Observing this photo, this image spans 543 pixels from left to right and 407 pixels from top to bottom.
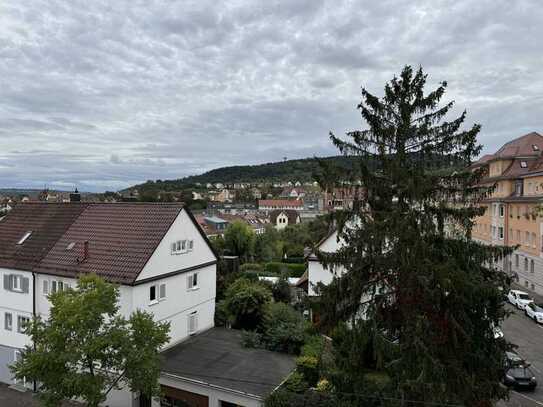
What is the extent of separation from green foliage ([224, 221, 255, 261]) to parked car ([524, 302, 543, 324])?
2924 cm

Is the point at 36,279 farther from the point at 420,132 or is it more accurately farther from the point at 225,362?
the point at 420,132

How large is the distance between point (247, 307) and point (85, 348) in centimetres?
1313

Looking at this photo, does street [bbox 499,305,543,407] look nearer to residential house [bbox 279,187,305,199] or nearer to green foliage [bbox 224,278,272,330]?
green foliage [bbox 224,278,272,330]

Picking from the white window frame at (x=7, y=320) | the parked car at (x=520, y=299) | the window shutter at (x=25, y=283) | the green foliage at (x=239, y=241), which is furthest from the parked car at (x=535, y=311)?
the white window frame at (x=7, y=320)

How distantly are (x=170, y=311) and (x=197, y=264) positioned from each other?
3.41 m

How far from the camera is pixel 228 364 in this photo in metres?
19.1

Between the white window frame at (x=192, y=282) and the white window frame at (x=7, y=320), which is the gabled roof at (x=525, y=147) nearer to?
the white window frame at (x=192, y=282)

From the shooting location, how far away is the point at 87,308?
14.1m

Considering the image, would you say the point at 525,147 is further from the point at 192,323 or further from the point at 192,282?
the point at 192,323

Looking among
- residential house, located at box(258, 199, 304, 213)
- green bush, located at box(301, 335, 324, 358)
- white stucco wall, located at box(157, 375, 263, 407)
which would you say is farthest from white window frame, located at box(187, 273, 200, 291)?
residential house, located at box(258, 199, 304, 213)

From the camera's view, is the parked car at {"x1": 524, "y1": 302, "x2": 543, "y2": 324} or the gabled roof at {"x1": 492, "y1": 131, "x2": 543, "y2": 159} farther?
the gabled roof at {"x1": 492, "y1": 131, "x2": 543, "y2": 159}

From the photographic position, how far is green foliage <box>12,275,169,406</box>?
44.6ft

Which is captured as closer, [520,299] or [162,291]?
[162,291]

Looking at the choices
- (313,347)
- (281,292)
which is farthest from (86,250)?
(281,292)
